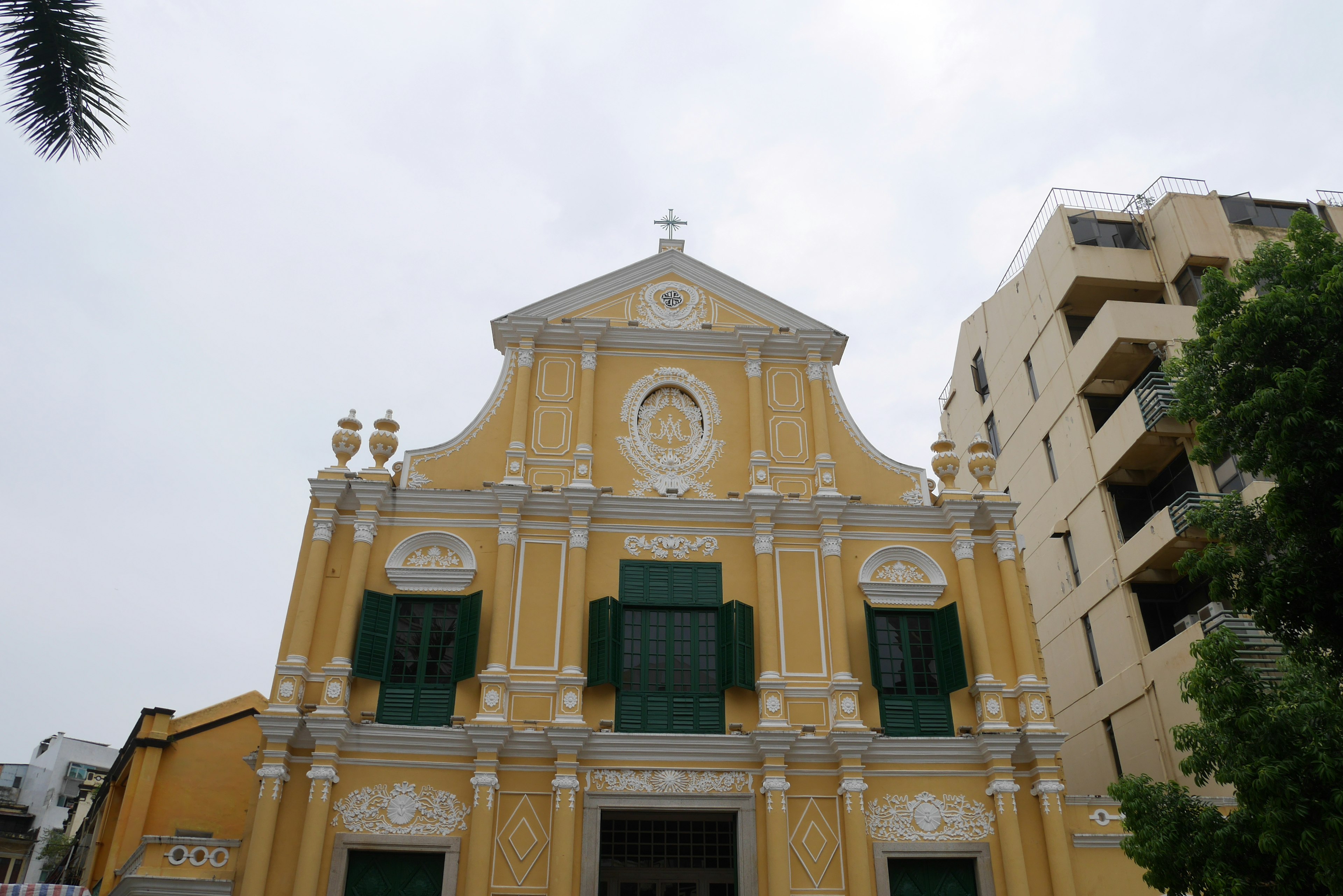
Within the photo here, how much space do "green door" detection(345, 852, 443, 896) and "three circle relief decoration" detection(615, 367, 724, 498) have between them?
6.48m

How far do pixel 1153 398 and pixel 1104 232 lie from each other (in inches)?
233

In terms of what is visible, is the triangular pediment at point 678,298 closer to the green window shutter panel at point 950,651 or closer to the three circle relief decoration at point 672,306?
the three circle relief decoration at point 672,306

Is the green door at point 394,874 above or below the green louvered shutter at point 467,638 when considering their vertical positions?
below

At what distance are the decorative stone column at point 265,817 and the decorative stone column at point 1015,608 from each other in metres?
11.0

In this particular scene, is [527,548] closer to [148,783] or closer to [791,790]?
[791,790]

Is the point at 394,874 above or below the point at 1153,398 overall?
below

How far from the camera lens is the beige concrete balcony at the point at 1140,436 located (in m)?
20.4

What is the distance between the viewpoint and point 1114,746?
21266 millimetres

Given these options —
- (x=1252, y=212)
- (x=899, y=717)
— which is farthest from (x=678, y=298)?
(x=1252, y=212)

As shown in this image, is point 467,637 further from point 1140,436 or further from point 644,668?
point 1140,436

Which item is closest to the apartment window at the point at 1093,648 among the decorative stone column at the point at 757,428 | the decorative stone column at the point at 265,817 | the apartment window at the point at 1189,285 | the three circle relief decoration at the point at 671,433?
the apartment window at the point at 1189,285

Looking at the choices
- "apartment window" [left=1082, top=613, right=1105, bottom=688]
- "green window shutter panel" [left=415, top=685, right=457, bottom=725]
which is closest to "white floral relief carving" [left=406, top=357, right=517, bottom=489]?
"green window shutter panel" [left=415, top=685, right=457, bottom=725]

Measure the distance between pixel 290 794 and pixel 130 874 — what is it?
214 cm

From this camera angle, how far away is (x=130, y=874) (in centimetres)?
1296
